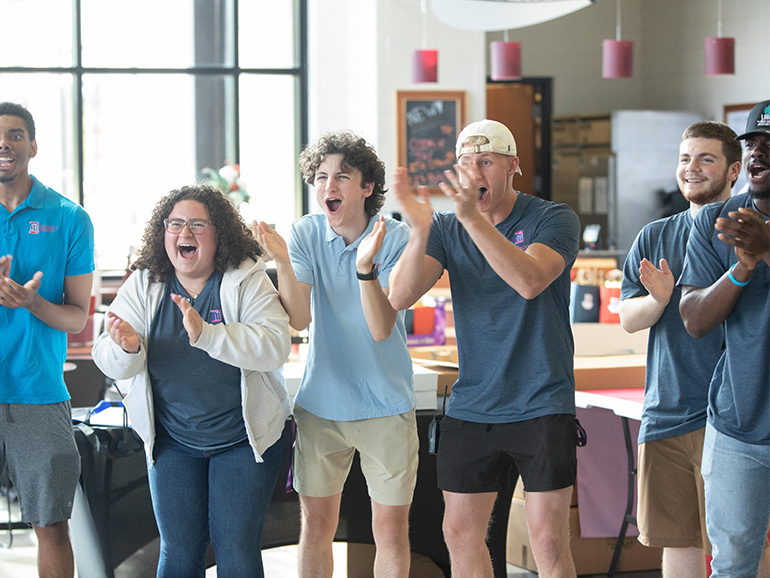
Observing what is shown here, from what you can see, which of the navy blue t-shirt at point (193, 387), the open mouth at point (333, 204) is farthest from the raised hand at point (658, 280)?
the navy blue t-shirt at point (193, 387)

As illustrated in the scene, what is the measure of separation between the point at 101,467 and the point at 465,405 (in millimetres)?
1131

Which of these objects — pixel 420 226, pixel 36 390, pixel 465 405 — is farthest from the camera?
pixel 36 390

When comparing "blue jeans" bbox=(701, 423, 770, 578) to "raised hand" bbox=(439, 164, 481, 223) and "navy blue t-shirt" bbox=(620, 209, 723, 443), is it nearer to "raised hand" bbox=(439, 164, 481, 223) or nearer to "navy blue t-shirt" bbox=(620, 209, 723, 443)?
"navy blue t-shirt" bbox=(620, 209, 723, 443)

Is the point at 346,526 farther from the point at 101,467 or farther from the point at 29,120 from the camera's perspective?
the point at 29,120

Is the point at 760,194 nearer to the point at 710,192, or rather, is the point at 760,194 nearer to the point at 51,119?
the point at 710,192

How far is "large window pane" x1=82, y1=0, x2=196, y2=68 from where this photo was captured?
8070 millimetres

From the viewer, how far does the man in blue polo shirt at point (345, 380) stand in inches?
94.6

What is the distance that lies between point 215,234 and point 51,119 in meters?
6.40

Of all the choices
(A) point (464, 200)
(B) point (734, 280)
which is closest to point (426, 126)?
(A) point (464, 200)

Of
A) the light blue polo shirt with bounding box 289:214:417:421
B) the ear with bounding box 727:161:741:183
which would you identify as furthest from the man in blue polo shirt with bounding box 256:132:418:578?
the ear with bounding box 727:161:741:183

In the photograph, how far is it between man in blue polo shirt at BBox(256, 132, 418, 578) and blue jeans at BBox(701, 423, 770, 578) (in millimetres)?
811

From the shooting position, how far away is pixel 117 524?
2.66 m

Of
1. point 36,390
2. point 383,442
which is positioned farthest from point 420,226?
point 36,390

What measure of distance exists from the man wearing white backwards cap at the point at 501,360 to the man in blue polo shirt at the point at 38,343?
927 mm
